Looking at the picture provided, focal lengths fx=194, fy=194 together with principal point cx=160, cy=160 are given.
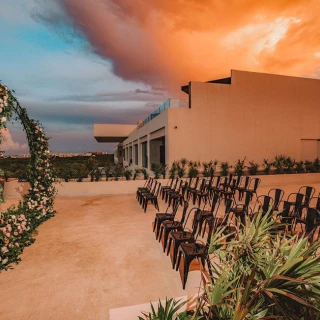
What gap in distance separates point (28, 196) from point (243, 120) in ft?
38.8

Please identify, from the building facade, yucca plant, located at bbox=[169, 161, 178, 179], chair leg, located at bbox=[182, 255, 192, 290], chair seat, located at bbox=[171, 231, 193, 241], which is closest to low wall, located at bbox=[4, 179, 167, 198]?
yucca plant, located at bbox=[169, 161, 178, 179]

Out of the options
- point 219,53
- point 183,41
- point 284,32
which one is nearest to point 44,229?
point 183,41

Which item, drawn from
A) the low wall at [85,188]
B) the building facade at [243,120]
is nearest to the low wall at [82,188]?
the low wall at [85,188]

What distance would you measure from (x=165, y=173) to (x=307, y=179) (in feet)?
26.6

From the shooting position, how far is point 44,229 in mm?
5117

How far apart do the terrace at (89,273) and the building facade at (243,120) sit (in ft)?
22.0

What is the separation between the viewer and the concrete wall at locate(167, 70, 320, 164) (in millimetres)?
11258

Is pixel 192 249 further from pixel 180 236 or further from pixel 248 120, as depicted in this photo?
pixel 248 120

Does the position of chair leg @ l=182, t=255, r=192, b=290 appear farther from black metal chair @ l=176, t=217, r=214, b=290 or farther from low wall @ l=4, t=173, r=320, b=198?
low wall @ l=4, t=173, r=320, b=198

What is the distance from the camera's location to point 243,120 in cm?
1227

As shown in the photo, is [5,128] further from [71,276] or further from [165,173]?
[165,173]

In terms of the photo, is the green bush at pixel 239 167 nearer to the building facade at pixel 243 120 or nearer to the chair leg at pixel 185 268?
the building facade at pixel 243 120

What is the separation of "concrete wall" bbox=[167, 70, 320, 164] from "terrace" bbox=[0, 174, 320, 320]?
6.71 metres

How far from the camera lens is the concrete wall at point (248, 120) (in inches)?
443
